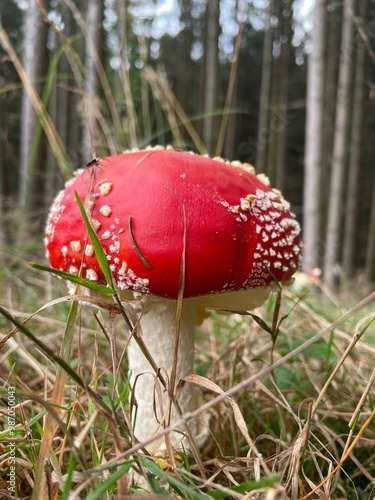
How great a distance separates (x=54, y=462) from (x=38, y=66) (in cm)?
556

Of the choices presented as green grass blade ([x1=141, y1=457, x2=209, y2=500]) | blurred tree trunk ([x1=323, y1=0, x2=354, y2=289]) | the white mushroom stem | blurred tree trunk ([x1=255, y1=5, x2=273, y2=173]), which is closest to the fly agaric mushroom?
the white mushroom stem

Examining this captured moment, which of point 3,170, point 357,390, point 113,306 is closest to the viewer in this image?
point 113,306

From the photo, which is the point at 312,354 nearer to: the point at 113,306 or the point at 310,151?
the point at 113,306

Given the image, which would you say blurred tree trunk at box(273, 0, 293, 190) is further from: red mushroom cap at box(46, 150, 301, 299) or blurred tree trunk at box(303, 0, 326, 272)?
red mushroom cap at box(46, 150, 301, 299)

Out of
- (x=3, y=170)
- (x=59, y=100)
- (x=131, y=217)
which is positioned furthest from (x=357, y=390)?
(x=59, y=100)

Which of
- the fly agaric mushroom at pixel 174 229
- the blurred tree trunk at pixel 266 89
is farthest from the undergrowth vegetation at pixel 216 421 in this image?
the blurred tree trunk at pixel 266 89

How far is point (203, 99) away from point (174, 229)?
47.4ft

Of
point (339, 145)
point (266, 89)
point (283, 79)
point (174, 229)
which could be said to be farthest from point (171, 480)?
point (266, 89)

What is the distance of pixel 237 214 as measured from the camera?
3.94 ft

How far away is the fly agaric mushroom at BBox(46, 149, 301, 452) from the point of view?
1.14m

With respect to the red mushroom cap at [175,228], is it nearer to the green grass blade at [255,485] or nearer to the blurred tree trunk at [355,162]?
the green grass blade at [255,485]

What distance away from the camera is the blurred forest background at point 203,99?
8.41 ft

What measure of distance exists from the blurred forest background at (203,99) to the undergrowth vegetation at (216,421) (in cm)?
60

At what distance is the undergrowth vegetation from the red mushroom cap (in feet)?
0.45
